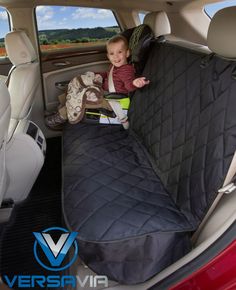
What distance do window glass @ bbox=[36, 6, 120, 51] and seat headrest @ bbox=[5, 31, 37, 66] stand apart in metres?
0.83

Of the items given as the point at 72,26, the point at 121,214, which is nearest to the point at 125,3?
the point at 72,26

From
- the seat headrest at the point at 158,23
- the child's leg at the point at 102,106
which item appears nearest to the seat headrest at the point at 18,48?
the child's leg at the point at 102,106

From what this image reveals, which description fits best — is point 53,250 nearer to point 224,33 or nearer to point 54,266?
point 54,266

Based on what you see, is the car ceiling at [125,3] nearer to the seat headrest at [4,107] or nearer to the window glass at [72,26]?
the window glass at [72,26]

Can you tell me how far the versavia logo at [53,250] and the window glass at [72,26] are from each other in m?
1.88

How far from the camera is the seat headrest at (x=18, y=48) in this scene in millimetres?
2107

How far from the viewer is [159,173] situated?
1.69 meters

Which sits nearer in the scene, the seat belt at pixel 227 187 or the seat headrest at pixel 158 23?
the seat belt at pixel 227 187

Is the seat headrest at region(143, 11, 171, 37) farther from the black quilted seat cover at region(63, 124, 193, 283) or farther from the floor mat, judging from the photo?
the floor mat

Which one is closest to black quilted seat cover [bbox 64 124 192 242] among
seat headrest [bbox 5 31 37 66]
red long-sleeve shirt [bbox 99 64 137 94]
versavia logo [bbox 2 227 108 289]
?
versavia logo [bbox 2 227 108 289]

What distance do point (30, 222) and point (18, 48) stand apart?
1.11 metres

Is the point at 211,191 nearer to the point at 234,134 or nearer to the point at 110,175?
the point at 234,134

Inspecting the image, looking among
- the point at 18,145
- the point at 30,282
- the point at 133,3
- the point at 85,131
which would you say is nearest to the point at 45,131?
the point at 85,131

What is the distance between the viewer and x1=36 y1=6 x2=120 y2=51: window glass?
2920 millimetres
